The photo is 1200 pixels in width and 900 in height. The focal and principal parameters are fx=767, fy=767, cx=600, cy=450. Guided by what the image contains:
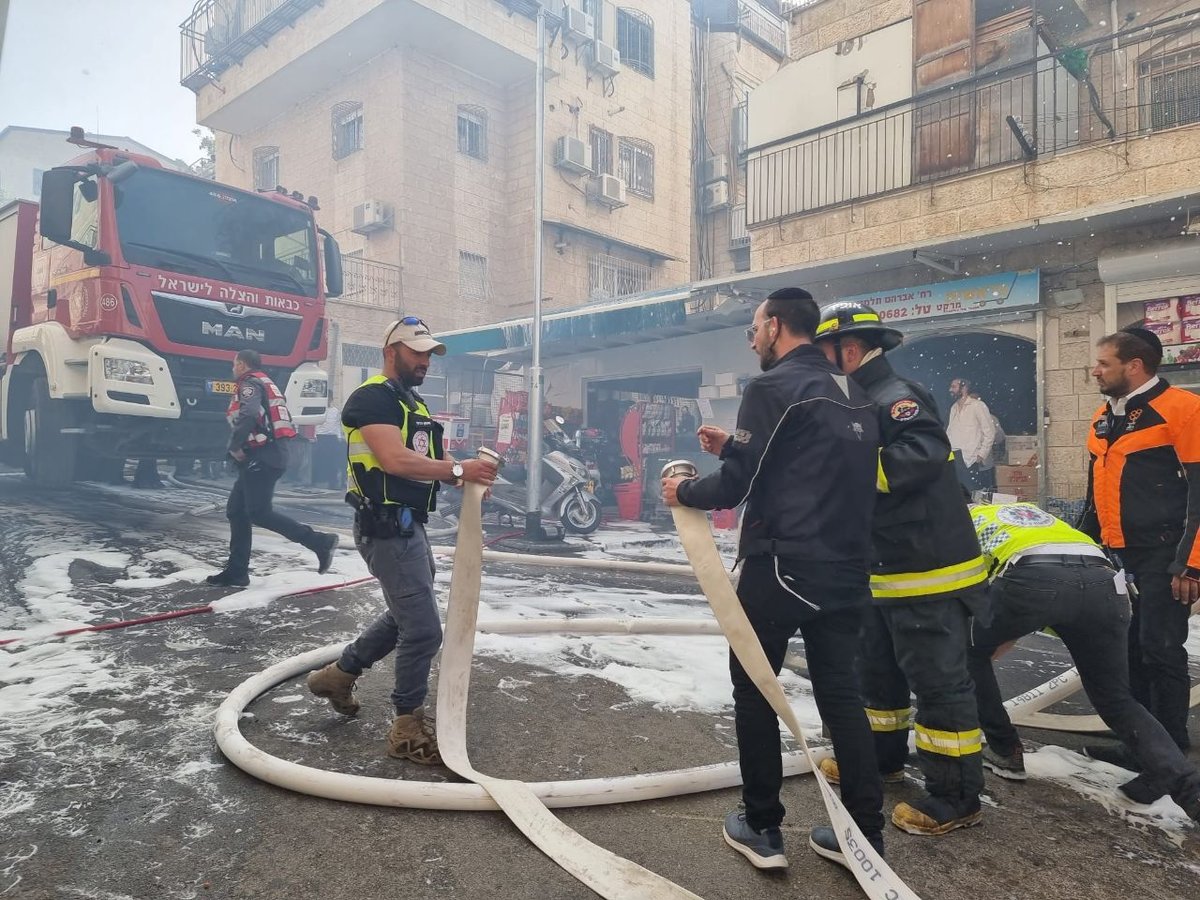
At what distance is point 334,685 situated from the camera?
3.28 m

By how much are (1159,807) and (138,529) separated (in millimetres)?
8980

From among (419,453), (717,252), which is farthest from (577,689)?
(717,252)

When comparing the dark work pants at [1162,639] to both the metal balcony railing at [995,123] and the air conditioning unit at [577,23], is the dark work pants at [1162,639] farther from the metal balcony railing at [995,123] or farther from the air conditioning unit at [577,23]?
the air conditioning unit at [577,23]

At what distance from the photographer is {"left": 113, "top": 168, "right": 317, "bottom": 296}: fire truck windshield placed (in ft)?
24.9

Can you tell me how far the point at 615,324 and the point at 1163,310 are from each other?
23.9 ft

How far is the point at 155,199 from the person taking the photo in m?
7.77

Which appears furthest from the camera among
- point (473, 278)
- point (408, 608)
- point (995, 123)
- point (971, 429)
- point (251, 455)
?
point (473, 278)

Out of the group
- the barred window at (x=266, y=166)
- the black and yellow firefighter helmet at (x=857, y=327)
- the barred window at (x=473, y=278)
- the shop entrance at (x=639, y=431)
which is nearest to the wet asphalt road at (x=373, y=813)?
the black and yellow firefighter helmet at (x=857, y=327)

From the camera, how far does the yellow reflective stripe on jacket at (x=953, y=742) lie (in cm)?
254

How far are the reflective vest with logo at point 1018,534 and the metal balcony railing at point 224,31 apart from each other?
20.5 m

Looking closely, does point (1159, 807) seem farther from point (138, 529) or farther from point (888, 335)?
point (138, 529)

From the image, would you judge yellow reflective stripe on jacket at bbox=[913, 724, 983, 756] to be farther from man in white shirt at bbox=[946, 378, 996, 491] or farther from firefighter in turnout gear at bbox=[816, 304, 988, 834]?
man in white shirt at bbox=[946, 378, 996, 491]

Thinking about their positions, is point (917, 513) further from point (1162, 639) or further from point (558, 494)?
point (558, 494)

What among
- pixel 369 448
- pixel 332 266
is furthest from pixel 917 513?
pixel 332 266
